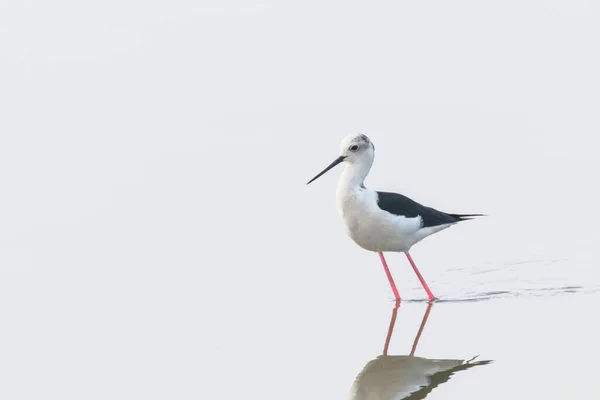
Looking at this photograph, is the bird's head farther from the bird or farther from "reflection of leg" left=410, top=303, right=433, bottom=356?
"reflection of leg" left=410, top=303, right=433, bottom=356

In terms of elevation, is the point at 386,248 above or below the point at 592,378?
above

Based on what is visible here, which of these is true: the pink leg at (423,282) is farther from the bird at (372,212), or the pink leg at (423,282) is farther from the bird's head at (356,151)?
the bird's head at (356,151)

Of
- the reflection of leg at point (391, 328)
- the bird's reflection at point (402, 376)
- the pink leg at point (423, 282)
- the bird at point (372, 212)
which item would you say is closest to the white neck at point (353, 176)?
the bird at point (372, 212)

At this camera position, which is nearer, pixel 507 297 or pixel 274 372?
pixel 274 372

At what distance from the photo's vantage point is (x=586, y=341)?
8789 mm

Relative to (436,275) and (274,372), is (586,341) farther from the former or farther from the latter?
(436,275)

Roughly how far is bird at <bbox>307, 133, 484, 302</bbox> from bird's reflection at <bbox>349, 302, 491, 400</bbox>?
2173mm

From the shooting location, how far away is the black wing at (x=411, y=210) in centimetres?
1138

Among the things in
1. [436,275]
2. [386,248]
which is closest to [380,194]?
[386,248]

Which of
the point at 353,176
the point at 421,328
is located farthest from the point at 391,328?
the point at 353,176

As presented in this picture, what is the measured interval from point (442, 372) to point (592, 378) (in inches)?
44.2

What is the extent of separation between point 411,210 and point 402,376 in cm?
324

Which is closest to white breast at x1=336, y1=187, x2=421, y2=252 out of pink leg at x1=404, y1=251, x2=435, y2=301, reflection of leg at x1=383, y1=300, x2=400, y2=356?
pink leg at x1=404, y1=251, x2=435, y2=301

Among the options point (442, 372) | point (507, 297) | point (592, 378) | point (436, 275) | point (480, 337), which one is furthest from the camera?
point (436, 275)
